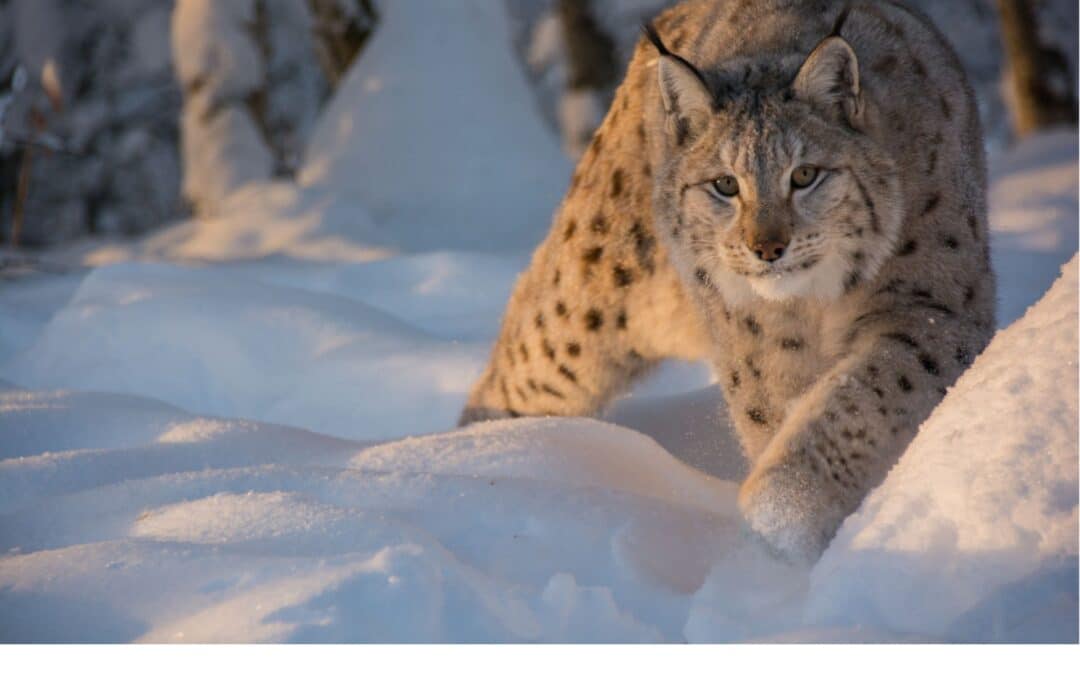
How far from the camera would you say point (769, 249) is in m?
2.74

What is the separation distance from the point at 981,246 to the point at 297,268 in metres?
4.04

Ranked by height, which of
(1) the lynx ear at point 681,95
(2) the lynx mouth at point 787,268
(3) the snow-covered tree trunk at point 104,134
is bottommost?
(3) the snow-covered tree trunk at point 104,134

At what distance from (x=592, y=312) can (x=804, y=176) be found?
108 cm

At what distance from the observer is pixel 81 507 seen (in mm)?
2656

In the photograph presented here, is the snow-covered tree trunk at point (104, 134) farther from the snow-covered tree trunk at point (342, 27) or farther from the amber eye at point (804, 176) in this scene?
the amber eye at point (804, 176)

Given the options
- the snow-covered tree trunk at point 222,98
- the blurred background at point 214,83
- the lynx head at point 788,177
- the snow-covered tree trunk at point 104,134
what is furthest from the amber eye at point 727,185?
the snow-covered tree trunk at point 104,134

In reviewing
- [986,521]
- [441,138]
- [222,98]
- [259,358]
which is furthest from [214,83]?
[986,521]

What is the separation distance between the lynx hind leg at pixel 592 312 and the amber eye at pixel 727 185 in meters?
0.52

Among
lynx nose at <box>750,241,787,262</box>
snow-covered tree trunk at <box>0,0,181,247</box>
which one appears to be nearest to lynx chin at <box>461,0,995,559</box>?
lynx nose at <box>750,241,787,262</box>

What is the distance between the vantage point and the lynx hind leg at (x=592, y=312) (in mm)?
3570

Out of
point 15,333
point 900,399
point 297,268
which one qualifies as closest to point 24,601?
point 900,399

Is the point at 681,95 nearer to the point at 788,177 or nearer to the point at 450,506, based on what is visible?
the point at 788,177

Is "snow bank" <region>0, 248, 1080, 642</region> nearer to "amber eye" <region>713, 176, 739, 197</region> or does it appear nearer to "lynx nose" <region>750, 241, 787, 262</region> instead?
"lynx nose" <region>750, 241, 787, 262</region>

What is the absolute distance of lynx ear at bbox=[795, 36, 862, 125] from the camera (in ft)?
9.07
